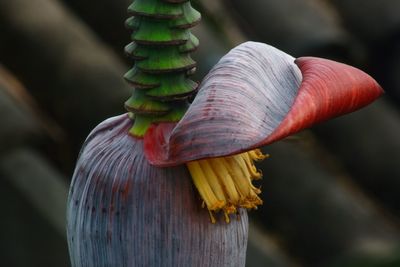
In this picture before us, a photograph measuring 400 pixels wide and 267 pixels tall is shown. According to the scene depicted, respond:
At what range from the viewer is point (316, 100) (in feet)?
2.36

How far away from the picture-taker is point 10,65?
3.08 metres

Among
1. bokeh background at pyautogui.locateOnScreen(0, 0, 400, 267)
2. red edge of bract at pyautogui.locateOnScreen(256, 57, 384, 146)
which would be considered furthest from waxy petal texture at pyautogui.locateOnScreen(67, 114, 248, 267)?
bokeh background at pyautogui.locateOnScreen(0, 0, 400, 267)

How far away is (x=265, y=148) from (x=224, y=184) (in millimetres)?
2307

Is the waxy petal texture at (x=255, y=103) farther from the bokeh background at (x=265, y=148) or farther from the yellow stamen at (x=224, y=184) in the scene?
the bokeh background at (x=265, y=148)

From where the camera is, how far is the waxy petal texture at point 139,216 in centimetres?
79

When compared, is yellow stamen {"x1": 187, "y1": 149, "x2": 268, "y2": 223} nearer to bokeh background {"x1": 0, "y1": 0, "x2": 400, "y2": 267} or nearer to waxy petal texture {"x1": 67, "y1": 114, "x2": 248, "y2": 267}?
waxy petal texture {"x1": 67, "y1": 114, "x2": 248, "y2": 267}

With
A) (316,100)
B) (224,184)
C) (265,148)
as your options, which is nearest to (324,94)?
(316,100)

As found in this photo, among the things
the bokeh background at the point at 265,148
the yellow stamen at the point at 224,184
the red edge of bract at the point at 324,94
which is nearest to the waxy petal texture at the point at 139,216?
the yellow stamen at the point at 224,184

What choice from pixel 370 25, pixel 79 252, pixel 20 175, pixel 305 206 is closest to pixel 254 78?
pixel 79 252

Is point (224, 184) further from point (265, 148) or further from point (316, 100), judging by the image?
point (265, 148)

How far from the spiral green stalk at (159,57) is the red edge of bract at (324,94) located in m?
0.10

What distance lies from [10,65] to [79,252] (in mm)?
2316

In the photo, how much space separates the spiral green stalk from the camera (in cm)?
81

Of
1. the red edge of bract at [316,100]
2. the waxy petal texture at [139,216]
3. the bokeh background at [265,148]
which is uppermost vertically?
the red edge of bract at [316,100]
